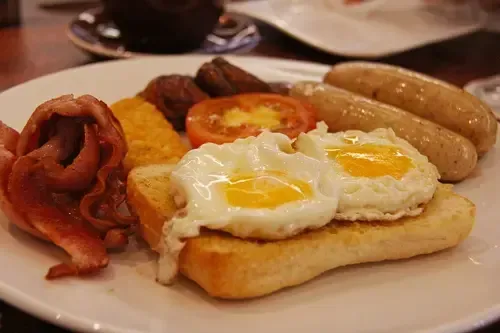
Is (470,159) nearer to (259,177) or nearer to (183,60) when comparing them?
(259,177)

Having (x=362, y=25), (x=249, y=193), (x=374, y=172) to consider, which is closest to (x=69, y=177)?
(x=249, y=193)

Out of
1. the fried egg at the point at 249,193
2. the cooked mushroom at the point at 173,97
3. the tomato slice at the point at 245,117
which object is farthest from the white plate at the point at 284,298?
the cooked mushroom at the point at 173,97

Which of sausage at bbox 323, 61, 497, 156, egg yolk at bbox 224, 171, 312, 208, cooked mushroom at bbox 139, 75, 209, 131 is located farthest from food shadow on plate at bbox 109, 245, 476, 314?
cooked mushroom at bbox 139, 75, 209, 131

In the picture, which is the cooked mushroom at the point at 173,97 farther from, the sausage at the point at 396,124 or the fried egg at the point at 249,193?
the fried egg at the point at 249,193

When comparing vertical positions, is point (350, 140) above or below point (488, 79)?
above

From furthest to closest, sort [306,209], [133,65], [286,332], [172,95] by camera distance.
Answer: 1. [133,65]
2. [172,95]
3. [306,209]
4. [286,332]

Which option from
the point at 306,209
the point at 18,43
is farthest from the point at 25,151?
the point at 18,43

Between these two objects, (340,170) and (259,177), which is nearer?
(259,177)
